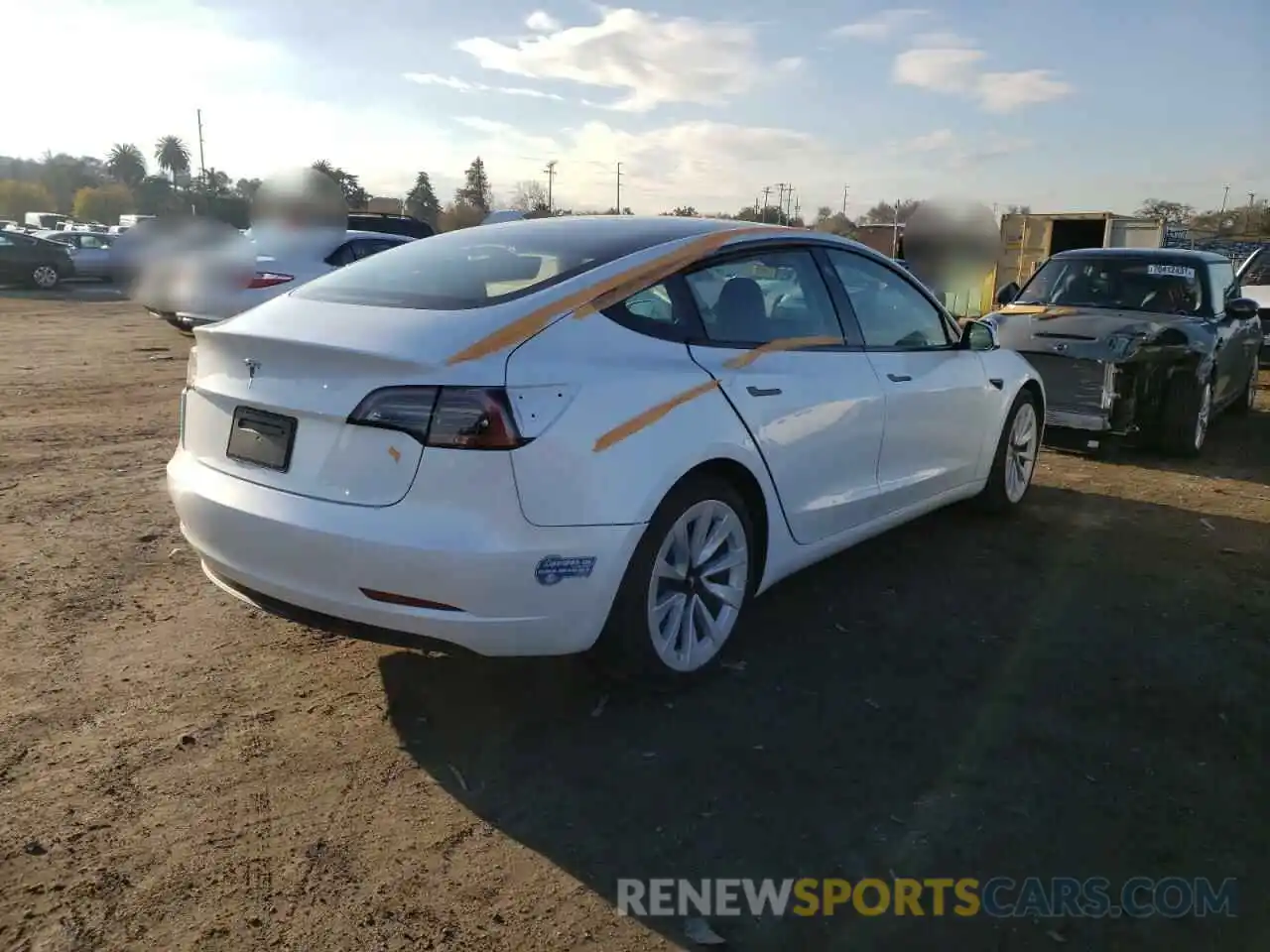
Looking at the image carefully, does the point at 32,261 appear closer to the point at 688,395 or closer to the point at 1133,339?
the point at 1133,339

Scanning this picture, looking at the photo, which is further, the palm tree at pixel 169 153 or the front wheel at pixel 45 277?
the palm tree at pixel 169 153

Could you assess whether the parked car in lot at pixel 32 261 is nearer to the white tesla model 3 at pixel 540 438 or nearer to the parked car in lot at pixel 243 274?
the parked car in lot at pixel 243 274

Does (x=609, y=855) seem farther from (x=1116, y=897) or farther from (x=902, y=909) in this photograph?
(x=1116, y=897)

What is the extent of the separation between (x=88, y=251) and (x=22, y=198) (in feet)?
189

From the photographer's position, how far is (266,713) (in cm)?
338

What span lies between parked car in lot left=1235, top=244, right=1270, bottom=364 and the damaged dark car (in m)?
4.19

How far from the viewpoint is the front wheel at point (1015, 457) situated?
5.75 m

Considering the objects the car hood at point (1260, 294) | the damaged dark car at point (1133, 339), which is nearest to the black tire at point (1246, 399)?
the damaged dark car at point (1133, 339)

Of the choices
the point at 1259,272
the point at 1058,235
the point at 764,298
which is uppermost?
the point at 1058,235

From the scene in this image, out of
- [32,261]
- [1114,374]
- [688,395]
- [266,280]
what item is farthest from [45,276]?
[688,395]

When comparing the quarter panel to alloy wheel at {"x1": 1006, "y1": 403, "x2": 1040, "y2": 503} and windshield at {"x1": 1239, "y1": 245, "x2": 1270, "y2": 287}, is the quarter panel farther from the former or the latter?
windshield at {"x1": 1239, "y1": 245, "x2": 1270, "y2": 287}

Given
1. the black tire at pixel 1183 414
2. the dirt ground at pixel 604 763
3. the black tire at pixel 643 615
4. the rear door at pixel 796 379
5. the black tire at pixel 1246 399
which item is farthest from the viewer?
the black tire at pixel 1246 399

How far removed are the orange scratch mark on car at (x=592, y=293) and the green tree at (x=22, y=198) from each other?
8230cm

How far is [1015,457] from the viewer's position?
5969 mm
